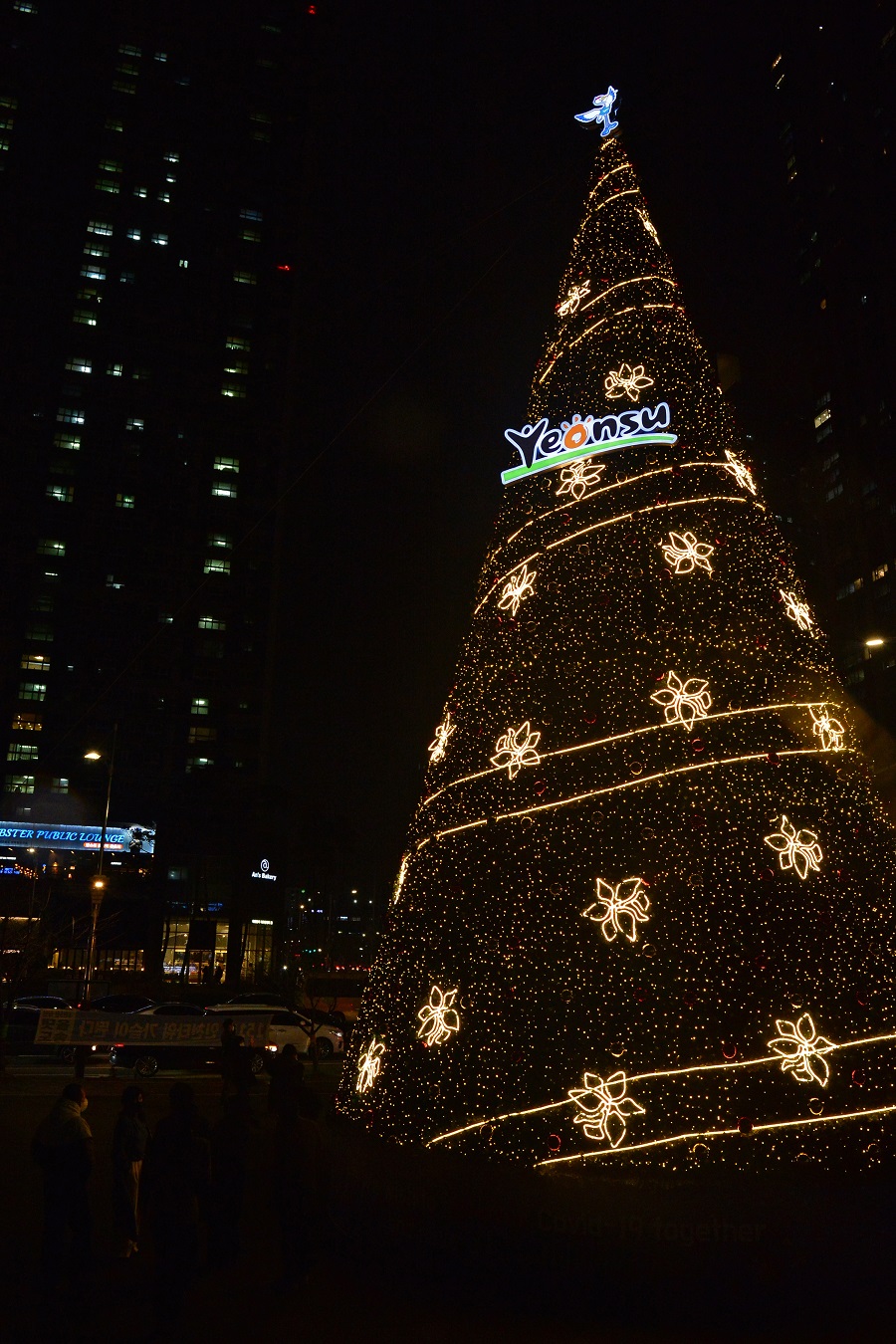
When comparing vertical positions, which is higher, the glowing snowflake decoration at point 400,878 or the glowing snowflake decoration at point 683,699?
the glowing snowflake decoration at point 683,699

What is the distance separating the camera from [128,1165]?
7.41 m

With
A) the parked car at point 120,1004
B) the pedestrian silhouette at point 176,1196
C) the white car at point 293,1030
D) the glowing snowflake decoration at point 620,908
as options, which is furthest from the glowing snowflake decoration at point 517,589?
the parked car at point 120,1004

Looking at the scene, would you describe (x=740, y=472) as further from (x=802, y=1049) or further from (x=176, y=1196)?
(x=176, y=1196)

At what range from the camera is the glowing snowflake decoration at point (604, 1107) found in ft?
19.1

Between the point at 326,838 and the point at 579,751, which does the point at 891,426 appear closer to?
the point at 326,838

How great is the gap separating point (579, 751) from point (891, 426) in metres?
67.2

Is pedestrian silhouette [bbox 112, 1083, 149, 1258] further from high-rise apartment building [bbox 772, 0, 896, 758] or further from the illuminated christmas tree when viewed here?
high-rise apartment building [bbox 772, 0, 896, 758]

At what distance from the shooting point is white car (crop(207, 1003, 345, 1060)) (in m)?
24.9

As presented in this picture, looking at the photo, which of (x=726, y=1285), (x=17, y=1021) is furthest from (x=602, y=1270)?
(x=17, y=1021)

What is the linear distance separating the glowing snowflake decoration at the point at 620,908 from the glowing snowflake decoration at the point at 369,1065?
1.96 meters

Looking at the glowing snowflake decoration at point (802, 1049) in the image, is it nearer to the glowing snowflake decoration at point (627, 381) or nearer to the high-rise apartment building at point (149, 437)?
the glowing snowflake decoration at point (627, 381)

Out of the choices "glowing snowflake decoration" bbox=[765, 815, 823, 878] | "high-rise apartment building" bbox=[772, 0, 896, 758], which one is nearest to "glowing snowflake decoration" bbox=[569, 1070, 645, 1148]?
"glowing snowflake decoration" bbox=[765, 815, 823, 878]

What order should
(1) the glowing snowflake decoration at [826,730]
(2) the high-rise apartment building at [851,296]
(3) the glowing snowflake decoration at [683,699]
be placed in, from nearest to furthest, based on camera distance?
(3) the glowing snowflake decoration at [683,699]
(1) the glowing snowflake decoration at [826,730]
(2) the high-rise apartment building at [851,296]

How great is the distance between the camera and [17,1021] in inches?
1012
